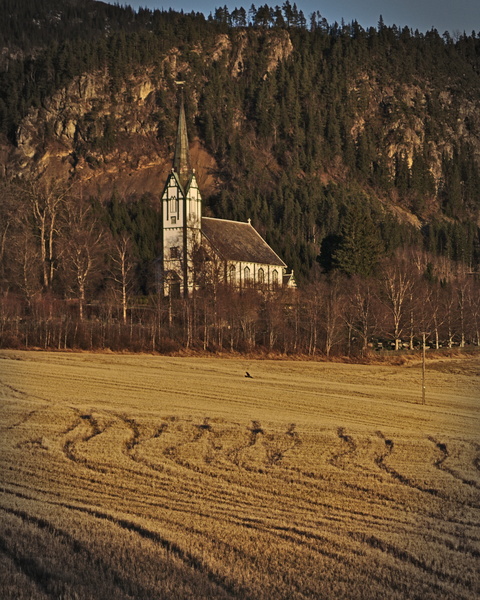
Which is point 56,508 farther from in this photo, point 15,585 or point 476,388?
point 476,388

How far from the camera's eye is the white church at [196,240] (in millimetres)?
94812

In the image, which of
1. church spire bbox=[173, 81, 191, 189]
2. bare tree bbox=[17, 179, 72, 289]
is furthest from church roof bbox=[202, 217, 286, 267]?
bare tree bbox=[17, 179, 72, 289]

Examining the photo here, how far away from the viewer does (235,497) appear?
61.1 ft

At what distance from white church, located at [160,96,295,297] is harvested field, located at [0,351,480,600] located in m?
57.5

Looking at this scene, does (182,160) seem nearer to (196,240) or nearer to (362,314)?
(196,240)

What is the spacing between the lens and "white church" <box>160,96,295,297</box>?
94812 millimetres

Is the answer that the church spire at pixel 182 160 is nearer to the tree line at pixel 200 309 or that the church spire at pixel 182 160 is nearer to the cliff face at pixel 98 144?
the tree line at pixel 200 309

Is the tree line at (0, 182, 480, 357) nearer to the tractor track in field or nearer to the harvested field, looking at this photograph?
the harvested field

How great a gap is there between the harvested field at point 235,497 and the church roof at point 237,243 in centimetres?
6429

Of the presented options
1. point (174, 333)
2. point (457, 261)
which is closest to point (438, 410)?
point (174, 333)

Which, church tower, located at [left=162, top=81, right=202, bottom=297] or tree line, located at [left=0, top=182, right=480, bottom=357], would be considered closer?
tree line, located at [left=0, top=182, right=480, bottom=357]

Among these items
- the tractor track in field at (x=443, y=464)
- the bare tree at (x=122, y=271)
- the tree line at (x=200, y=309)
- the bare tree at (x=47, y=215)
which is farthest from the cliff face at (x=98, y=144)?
the tractor track in field at (x=443, y=464)

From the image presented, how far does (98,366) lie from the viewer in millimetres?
51312

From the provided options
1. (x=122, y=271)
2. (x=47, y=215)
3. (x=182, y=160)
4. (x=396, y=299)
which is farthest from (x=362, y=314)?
(x=182, y=160)
